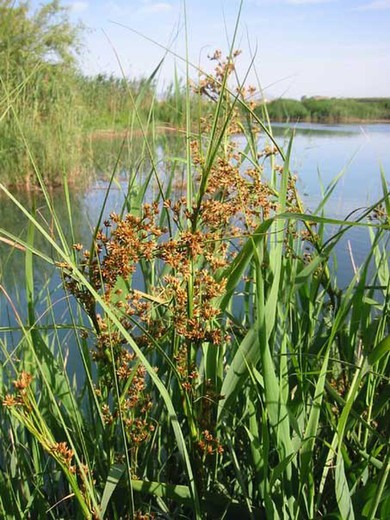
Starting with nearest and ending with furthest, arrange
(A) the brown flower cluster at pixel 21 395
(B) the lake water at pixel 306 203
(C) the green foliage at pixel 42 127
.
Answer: (A) the brown flower cluster at pixel 21 395 < (B) the lake water at pixel 306 203 < (C) the green foliage at pixel 42 127

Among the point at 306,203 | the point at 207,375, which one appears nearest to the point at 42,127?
the point at 306,203

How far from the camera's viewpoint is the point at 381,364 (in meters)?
1.07

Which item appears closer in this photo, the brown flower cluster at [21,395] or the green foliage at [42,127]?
the brown flower cluster at [21,395]

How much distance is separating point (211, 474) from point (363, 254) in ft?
11.6

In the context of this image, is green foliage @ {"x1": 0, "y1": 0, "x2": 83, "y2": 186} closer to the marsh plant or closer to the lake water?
the lake water

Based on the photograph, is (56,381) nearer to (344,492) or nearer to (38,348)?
(38,348)

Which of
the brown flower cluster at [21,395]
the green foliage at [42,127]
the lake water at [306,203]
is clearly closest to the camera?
the brown flower cluster at [21,395]

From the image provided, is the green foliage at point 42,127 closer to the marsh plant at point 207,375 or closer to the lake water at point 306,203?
the lake water at point 306,203

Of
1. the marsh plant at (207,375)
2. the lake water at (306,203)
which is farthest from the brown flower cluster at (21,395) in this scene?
the lake water at (306,203)

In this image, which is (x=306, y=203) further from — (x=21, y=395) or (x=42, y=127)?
(x=42, y=127)

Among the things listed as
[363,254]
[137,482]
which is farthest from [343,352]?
[363,254]

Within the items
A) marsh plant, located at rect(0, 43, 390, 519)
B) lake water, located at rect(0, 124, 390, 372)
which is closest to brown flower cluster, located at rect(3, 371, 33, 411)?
marsh plant, located at rect(0, 43, 390, 519)

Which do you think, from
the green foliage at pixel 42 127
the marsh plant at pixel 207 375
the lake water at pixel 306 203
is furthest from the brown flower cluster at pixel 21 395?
the green foliage at pixel 42 127

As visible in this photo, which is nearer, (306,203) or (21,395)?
(21,395)
